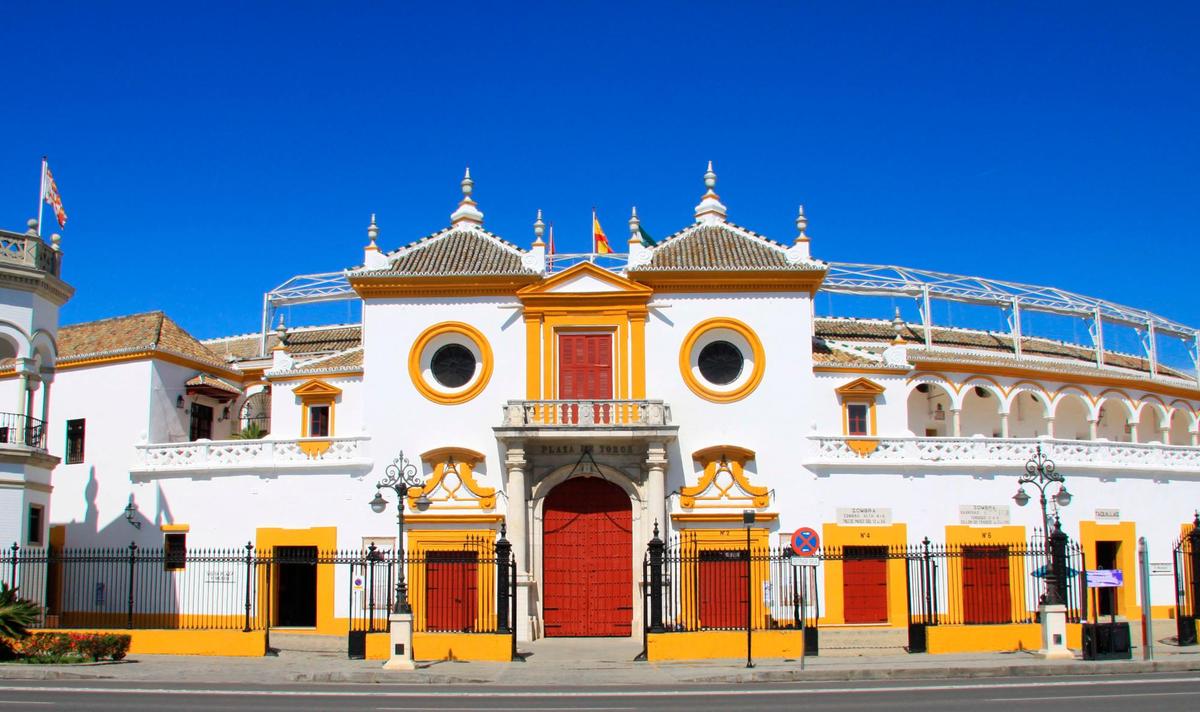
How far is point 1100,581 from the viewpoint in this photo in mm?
23125

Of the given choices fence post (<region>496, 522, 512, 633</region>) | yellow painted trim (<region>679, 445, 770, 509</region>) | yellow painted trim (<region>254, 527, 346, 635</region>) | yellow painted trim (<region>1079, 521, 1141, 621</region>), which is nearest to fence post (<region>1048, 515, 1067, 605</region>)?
yellow painted trim (<region>679, 445, 770, 509</region>)

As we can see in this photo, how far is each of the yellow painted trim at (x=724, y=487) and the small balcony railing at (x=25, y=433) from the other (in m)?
16.3

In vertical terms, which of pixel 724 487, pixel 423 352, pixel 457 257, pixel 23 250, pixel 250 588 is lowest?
pixel 250 588

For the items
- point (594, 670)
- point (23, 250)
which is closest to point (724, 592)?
point (594, 670)

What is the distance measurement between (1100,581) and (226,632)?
18.0m

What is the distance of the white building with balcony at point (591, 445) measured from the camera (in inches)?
1196

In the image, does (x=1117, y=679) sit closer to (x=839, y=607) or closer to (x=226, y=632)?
(x=839, y=607)

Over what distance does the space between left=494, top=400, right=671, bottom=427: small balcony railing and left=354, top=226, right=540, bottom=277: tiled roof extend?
3800mm

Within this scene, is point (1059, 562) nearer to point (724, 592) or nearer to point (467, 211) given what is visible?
point (724, 592)

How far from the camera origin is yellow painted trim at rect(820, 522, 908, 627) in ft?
99.4

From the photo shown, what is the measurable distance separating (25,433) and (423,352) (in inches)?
391

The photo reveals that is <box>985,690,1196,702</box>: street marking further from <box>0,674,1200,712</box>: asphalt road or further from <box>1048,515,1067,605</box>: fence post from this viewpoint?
<box>1048,515,1067,605</box>: fence post

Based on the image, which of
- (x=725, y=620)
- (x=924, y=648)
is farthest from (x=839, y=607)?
(x=924, y=648)

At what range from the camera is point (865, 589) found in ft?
101
